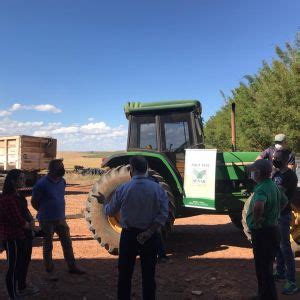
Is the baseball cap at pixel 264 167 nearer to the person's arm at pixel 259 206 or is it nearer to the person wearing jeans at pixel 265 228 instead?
the person wearing jeans at pixel 265 228

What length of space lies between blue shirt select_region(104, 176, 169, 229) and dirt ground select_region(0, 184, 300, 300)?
1.38 meters

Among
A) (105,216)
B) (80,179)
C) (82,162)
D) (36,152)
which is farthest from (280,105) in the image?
(82,162)

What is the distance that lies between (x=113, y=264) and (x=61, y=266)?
74 cm

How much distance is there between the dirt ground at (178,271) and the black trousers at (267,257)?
73cm

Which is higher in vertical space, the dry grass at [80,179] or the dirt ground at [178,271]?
the dry grass at [80,179]

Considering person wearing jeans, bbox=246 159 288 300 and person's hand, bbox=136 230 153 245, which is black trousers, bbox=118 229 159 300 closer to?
person's hand, bbox=136 230 153 245

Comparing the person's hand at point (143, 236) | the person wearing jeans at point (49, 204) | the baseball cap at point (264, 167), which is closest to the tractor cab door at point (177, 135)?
the person wearing jeans at point (49, 204)

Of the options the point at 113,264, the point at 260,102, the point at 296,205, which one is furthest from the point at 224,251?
the point at 260,102

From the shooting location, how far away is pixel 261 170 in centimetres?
392

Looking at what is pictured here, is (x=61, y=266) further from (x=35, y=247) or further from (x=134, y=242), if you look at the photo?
(x=134, y=242)

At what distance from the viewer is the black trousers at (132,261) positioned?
143 inches

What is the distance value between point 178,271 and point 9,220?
250cm

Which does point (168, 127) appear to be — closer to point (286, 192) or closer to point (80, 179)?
point (286, 192)

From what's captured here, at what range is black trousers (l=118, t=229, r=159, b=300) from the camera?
11.9 feet
